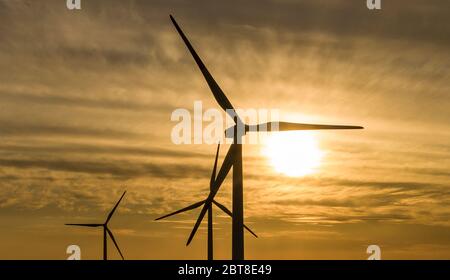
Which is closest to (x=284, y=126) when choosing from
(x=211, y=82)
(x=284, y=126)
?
(x=284, y=126)

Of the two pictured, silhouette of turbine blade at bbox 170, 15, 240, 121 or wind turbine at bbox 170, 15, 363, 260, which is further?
silhouette of turbine blade at bbox 170, 15, 240, 121

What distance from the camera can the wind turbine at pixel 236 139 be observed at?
6009cm

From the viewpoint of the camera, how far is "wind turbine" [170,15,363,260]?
60094 mm

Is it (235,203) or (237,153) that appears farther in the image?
(237,153)

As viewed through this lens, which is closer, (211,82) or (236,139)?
(236,139)

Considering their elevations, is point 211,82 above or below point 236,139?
above

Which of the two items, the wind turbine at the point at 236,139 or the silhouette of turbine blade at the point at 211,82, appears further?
the silhouette of turbine blade at the point at 211,82

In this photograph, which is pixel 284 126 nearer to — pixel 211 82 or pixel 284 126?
pixel 284 126

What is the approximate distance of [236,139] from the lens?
66.0 metres

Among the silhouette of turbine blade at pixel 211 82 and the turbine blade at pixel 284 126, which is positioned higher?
the silhouette of turbine blade at pixel 211 82
